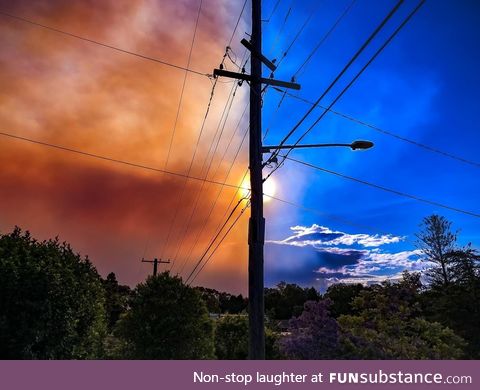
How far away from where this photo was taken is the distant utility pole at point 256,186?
995 cm

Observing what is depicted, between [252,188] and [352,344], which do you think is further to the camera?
[352,344]

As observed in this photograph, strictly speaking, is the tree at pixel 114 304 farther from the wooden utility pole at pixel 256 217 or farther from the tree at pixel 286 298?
the tree at pixel 286 298

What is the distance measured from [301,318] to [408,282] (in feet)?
22.8

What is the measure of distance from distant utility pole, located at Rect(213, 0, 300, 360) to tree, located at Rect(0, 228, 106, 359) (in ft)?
→ 20.2

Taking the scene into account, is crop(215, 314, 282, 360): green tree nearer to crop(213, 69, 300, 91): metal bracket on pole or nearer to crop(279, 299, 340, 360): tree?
crop(279, 299, 340, 360): tree

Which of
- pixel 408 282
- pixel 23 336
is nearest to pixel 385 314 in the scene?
pixel 408 282

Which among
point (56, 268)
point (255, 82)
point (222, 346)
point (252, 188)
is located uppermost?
point (255, 82)

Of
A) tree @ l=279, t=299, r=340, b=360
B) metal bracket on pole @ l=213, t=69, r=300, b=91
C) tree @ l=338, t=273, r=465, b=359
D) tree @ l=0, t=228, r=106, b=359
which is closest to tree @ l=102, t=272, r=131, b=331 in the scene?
tree @ l=0, t=228, r=106, b=359

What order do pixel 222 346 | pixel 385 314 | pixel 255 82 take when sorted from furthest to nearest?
pixel 222 346
pixel 385 314
pixel 255 82

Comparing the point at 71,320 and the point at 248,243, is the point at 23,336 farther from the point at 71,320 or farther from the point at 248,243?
the point at 248,243

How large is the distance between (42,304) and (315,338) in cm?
828

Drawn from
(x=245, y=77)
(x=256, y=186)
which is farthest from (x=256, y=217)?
(x=245, y=77)

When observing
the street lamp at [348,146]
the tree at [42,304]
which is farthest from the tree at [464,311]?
the tree at [42,304]

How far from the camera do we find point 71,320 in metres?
12.8
